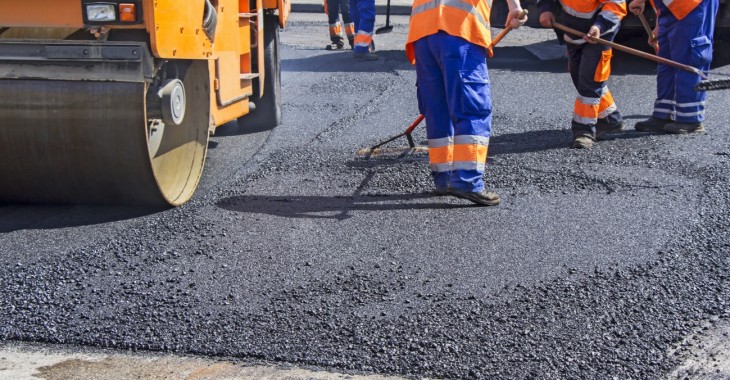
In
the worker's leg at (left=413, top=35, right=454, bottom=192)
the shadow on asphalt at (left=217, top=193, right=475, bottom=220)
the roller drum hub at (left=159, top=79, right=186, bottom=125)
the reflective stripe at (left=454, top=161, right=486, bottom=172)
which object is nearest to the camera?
the roller drum hub at (left=159, top=79, right=186, bottom=125)

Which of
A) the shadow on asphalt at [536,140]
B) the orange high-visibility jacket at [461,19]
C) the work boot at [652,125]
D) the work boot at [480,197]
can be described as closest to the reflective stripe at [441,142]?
the work boot at [480,197]

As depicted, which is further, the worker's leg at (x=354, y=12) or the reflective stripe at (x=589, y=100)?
the worker's leg at (x=354, y=12)

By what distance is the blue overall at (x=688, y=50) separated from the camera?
6.49m

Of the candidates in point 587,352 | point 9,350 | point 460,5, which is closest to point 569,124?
point 460,5

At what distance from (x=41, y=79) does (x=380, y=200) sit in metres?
1.81

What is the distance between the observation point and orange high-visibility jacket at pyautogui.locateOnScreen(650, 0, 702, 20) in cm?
645

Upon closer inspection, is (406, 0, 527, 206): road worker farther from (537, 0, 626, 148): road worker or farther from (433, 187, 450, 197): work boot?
(537, 0, 626, 148): road worker

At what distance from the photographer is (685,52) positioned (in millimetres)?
6527

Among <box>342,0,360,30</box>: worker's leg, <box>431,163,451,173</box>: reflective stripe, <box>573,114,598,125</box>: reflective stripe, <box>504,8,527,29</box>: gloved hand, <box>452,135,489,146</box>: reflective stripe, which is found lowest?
<box>431,163,451,173</box>: reflective stripe

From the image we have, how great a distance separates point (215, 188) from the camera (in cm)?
518

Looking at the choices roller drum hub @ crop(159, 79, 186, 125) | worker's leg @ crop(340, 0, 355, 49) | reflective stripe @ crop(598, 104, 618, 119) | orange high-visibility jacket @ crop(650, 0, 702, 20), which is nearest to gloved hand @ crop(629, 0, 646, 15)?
orange high-visibility jacket @ crop(650, 0, 702, 20)

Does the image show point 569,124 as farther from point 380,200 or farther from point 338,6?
point 338,6

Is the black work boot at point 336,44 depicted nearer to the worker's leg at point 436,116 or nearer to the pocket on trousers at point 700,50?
the pocket on trousers at point 700,50

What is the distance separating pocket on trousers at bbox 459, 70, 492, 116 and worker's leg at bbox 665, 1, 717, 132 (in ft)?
7.26
